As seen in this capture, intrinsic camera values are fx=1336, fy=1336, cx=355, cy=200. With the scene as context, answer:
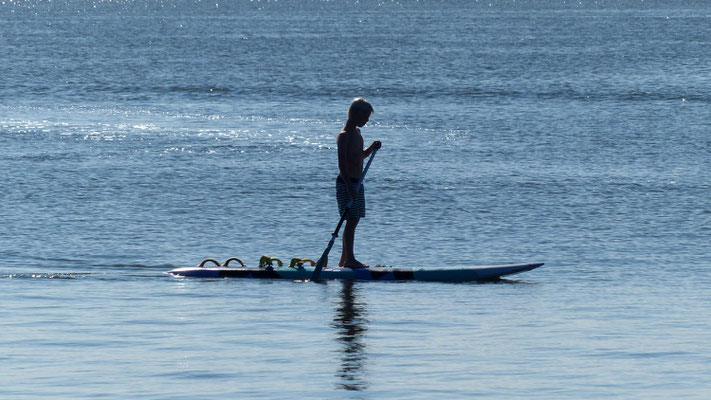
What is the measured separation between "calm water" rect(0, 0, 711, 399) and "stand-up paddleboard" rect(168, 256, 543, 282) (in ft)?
0.54

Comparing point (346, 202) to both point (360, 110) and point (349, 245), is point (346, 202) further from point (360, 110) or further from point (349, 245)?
point (360, 110)

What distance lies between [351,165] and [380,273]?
1182 mm

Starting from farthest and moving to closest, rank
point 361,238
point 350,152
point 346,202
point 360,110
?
point 361,238 < point 346,202 < point 350,152 < point 360,110

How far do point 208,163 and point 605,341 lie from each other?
15330mm

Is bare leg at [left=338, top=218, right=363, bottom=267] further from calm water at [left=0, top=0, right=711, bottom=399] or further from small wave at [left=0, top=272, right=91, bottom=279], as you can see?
small wave at [left=0, top=272, right=91, bottom=279]

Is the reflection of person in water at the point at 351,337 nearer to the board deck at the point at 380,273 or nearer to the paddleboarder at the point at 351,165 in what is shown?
the board deck at the point at 380,273

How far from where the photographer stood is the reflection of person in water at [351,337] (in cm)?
938

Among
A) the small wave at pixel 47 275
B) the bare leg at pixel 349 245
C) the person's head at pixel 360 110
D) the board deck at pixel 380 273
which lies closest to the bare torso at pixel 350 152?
the person's head at pixel 360 110

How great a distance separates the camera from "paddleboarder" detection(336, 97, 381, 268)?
43.0 ft

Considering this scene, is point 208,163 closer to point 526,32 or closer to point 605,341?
point 605,341

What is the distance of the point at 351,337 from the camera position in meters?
10.9

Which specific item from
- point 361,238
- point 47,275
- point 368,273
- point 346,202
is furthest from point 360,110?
point 361,238

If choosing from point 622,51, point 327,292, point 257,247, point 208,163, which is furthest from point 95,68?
point 327,292

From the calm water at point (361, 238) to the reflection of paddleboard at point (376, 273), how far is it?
165 millimetres
